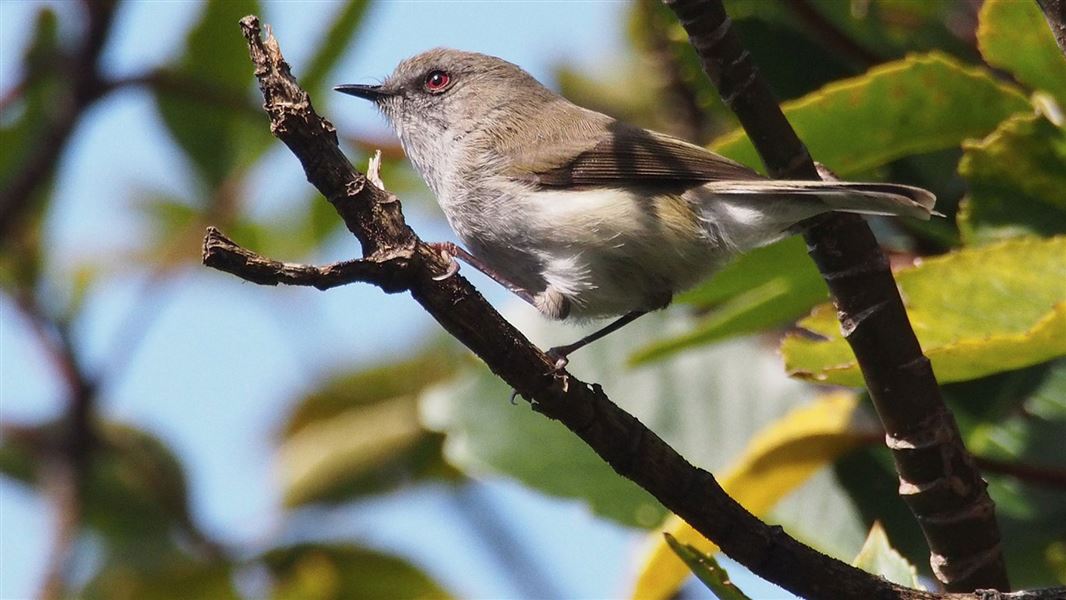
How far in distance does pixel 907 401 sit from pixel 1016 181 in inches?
30.3

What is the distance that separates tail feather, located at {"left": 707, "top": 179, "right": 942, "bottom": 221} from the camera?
99.7 inches

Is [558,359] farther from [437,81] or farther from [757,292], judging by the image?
[437,81]

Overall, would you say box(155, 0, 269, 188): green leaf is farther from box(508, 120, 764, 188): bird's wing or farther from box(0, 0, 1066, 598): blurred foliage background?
box(508, 120, 764, 188): bird's wing

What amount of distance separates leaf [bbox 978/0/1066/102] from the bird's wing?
1.93ft

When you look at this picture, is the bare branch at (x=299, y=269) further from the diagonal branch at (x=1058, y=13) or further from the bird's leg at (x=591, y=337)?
the diagonal branch at (x=1058, y=13)

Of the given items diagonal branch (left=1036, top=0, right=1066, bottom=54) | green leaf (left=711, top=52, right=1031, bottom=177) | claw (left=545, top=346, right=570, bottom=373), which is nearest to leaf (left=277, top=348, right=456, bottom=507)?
claw (left=545, top=346, right=570, bottom=373)

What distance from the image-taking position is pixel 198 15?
14.6 feet

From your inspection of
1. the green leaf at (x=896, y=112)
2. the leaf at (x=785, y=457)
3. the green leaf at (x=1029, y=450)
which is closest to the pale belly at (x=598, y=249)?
the green leaf at (x=896, y=112)

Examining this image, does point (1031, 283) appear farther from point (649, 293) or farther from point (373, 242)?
point (373, 242)

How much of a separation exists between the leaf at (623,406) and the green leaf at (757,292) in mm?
461

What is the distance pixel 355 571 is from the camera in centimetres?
406

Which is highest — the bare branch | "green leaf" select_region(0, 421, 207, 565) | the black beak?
the black beak

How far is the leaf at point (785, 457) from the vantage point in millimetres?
3062

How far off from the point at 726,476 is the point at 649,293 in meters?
0.48
